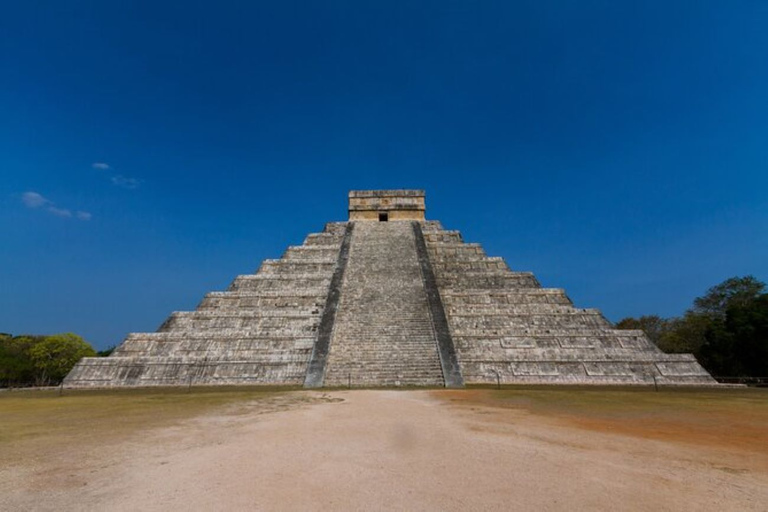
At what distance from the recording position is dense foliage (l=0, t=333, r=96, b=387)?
2761cm

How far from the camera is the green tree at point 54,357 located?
2917 centimetres

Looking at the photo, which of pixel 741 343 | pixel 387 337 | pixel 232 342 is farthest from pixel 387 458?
pixel 741 343

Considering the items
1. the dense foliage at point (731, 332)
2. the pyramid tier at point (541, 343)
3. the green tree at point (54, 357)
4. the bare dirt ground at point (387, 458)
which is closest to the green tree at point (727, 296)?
the dense foliage at point (731, 332)

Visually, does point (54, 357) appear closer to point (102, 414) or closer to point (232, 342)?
point (232, 342)

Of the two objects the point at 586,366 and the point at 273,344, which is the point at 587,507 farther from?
the point at 273,344

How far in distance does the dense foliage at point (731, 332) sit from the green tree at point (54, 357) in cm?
4209

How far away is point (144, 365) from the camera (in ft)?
44.3

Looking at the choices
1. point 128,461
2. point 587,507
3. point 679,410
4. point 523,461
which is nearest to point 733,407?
point 679,410

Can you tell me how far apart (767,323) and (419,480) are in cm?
2227

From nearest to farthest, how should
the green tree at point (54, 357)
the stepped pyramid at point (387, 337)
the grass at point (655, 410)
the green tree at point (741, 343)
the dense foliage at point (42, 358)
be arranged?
the grass at point (655, 410)
the stepped pyramid at point (387, 337)
the green tree at point (741, 343)
the dense foliage at point (42, 358)
the green tree at point (54, 357)

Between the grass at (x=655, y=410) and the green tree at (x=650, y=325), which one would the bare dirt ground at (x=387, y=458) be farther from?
the green tree at (x=650, y=325)

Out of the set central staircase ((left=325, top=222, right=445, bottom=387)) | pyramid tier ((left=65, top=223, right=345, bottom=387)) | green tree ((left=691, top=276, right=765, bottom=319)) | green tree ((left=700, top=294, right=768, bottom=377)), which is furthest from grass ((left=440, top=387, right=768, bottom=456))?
green tree ((left=691, top=276, right=765, bottom=319))

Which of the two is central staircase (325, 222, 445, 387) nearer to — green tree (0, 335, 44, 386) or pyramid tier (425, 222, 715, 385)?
pyramid tier (425, 222, 715, 385)

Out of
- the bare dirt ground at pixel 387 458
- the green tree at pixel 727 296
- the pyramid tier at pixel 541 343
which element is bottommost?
the bare dirt ground at pixel 387 458
